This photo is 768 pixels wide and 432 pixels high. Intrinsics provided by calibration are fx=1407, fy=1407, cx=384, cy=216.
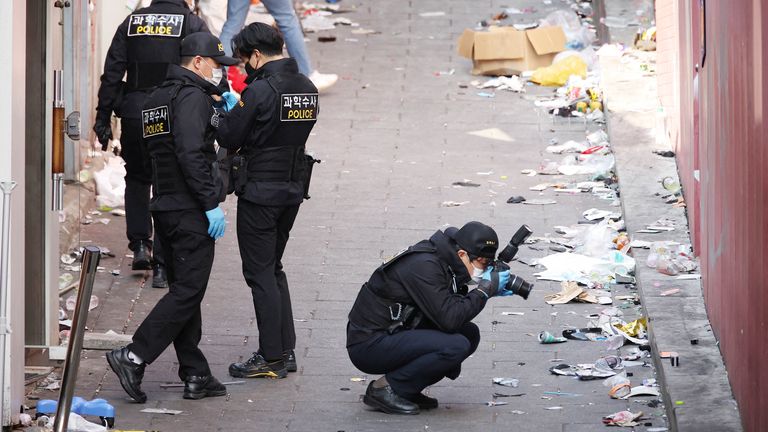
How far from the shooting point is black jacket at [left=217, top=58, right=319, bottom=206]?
703 cm

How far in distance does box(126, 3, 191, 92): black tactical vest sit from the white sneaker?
452 centimetres

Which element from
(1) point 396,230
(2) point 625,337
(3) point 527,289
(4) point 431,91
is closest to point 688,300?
(2) point 625,337

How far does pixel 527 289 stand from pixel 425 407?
0.82m

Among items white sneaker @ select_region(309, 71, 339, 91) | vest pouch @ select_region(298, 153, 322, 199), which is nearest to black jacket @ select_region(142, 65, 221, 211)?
vest pouch @ select_region(298, 153, 322, 199)

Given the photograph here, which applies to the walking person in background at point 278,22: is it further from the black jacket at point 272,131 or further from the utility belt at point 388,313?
the utility belt at point 388,313

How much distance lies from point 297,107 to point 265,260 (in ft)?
2.70

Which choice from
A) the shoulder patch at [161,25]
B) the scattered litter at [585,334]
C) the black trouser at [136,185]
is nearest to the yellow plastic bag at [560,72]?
the black trouser at [136,185]

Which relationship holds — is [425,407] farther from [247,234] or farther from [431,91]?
[431,91]

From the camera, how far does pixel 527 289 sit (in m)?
6.69

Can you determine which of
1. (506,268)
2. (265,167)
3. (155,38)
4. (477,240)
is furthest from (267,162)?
(155,38)

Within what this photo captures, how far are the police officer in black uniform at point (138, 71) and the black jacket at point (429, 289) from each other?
224 centimetres

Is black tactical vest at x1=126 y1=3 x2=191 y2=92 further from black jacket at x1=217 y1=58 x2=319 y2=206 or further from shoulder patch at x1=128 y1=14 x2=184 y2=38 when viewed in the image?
black jacket at x1=217 y1=58 x2=319 y2=206

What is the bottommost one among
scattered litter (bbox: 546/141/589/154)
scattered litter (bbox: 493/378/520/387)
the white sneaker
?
scattered litter (bbox: 493/378/520/387)

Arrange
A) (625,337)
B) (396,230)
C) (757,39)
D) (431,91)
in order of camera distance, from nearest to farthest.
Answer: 1. (757,39)
2. (625,337)
3. (396,230)
4. (431,91)
